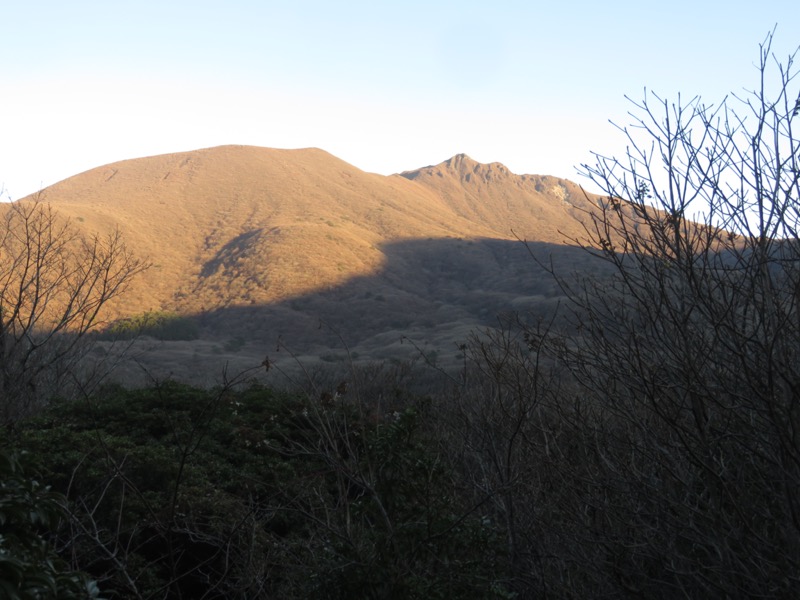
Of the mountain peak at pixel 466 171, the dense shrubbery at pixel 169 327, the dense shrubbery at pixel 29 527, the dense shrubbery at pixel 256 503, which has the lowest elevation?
the dense shrubbery at pixel 169 327

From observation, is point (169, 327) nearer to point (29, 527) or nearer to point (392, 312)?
point (392, 312)

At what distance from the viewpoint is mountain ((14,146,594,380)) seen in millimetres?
54656

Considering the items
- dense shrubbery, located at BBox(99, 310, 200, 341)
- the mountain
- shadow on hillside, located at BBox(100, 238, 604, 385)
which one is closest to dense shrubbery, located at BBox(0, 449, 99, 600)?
shadow on hillside, located at BBox(100, 238, 604, 385)

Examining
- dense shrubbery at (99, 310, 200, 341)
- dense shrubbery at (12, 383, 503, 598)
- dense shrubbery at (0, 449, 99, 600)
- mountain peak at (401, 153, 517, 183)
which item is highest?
mountain peak at (401, 153, 517, 183)

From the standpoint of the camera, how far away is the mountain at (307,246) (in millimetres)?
54656

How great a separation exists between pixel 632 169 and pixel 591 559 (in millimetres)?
2591

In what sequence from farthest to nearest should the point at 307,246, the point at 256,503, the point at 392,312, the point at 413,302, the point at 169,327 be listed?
the point at 307,246
the point at 413,302
the point at 392,312
the point at 169,327
the point at 256,503

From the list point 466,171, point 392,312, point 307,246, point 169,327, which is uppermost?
point 466,171

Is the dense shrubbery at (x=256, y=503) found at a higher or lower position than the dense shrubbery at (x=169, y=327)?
higher

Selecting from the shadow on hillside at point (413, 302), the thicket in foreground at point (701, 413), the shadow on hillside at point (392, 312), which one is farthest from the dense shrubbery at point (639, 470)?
the shadow on hillside at point (413, 302)

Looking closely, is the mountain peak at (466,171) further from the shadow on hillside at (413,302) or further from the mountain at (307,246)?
the shadow on hillside at (413,302)

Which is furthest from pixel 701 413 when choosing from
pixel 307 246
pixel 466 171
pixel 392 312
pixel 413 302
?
pixel 466 171

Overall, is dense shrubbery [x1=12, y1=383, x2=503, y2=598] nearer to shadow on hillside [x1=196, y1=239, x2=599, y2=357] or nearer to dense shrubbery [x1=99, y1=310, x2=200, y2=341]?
shadow on hillside [x1=196, y1=239, x2=599, y2=357]

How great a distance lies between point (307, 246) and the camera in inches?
2552
